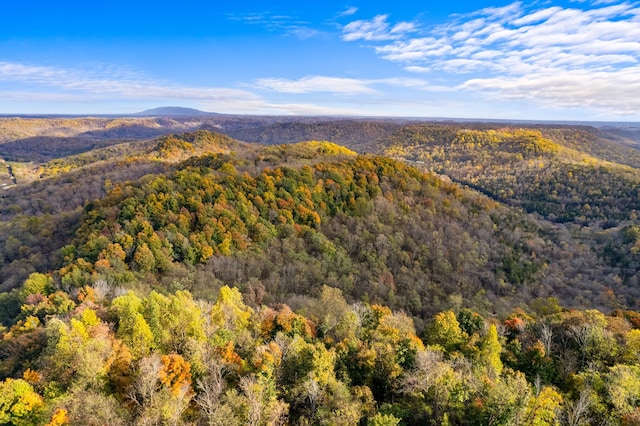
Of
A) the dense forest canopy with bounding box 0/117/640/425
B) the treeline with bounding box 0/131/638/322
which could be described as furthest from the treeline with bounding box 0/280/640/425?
the treeline with bounding box 0/131/638/322

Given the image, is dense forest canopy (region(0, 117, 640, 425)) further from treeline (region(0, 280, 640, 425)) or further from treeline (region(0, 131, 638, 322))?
treeline (region(0, 131, 638, 322))

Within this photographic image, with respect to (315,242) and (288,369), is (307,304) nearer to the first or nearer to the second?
(288,369)

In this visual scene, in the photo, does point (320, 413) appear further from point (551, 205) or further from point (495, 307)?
point (551, 205)

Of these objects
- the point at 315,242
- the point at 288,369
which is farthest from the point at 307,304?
the point at 315,242

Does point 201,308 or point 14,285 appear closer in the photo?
point 201,308

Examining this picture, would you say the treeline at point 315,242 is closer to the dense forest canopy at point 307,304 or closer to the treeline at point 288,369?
the dense forest canopy at point 307,304

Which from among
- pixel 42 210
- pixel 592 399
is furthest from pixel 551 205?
pixel 42 210

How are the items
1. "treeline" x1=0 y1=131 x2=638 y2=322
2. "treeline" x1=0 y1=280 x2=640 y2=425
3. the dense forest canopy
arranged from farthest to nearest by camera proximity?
1. "treeline" x1=0 y1=131 x2=638 y2=322
2. the dense forest canopy
3. "treeline" x1=0 y1=280 x2=640 y2=425
